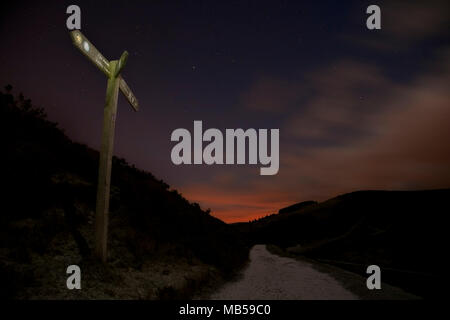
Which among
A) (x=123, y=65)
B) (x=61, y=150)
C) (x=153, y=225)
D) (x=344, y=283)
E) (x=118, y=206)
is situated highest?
(x=123, y=65)

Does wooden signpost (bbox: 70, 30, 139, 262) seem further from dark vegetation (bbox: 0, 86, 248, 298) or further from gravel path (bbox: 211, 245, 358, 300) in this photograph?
gravel path (bbox: 211, 245, 358, 300)

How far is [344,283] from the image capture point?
9.12m

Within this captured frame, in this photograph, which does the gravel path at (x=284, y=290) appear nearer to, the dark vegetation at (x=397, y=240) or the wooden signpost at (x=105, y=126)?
the dark vegetation at (x=397, y=240)

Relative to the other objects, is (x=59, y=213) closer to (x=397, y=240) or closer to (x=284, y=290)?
(x=284, y=290)

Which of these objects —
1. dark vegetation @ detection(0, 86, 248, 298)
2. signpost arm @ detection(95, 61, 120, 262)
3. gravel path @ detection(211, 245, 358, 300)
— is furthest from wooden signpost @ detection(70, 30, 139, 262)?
gravel path @ detection(211, 245, 358, 300)

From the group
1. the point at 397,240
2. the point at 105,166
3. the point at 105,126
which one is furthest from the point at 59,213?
the point at 397,240

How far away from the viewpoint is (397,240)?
26.9 meters

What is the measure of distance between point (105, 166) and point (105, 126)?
913mm

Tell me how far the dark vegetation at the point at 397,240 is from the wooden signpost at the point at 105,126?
9.21 meters

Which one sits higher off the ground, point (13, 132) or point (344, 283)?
point (13, 132)
